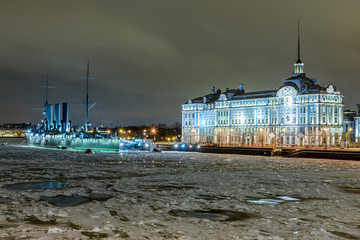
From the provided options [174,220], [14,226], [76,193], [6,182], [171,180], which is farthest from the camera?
[171,180]

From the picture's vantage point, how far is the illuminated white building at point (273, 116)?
367 ft

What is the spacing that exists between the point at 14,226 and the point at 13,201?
188 inches

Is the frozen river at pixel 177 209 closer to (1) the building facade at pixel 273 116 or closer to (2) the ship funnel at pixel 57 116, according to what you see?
(1) the building facade at pixel 273 116

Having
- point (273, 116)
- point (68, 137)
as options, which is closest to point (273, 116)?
point (273, 116)

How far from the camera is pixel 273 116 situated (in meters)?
124

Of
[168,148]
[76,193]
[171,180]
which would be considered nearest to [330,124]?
[168,148]

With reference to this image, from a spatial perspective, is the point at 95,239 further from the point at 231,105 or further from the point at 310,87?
the point at 231,105

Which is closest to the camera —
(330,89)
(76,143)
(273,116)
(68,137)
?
(76,143)

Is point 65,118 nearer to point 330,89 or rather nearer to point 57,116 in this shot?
point 57,116

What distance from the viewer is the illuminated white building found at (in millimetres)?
111875

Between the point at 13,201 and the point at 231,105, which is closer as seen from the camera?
the point at 13,201

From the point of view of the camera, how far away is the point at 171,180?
2653 cm

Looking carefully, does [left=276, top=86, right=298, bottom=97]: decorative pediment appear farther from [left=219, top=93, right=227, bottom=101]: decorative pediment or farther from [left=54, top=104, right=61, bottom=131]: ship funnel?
[left=54, top=104, right=61, bottom=131]: ship funnel

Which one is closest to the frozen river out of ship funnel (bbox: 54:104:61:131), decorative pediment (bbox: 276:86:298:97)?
decorative pediment (bbox: 276:86:298:97)
